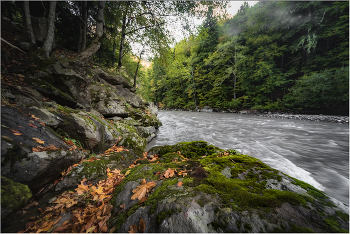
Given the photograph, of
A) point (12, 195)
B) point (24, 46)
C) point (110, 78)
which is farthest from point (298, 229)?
point (110, 78)

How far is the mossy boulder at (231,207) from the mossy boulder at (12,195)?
3.62 ft

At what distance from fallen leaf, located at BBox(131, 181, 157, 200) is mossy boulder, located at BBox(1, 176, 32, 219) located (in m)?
1.37

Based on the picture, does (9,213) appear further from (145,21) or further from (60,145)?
(145,21)

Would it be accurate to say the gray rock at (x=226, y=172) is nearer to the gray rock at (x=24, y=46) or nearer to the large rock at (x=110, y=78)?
the gray rock at (x=24, y=46)

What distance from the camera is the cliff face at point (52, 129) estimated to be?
183 cm

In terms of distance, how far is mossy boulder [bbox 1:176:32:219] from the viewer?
1418 mm

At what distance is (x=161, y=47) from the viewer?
755cm

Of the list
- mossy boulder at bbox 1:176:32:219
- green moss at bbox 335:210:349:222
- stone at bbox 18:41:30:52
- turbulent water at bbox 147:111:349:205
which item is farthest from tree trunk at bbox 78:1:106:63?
green moss at bbox 335:210:349:222

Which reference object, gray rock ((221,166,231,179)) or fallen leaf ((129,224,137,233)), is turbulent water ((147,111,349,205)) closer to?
gray rock ((221,166,231,179))

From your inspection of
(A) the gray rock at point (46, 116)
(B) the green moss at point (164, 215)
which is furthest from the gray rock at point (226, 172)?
(A) the gray rock at point (46, 116)

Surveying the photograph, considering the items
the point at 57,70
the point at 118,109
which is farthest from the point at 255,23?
the point at 57,70

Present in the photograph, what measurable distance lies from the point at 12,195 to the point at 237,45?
86.1ft

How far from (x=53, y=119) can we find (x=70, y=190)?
188 centimetres

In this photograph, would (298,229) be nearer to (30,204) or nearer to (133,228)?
(133,228)
